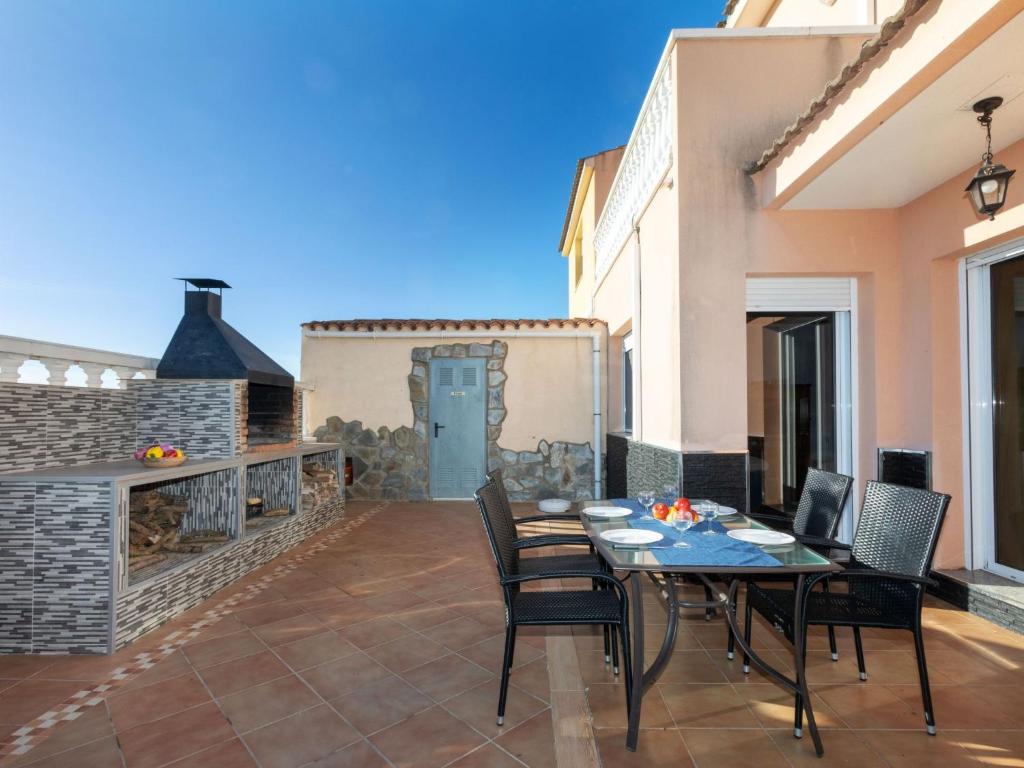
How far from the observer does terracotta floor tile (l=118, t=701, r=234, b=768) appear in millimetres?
1768

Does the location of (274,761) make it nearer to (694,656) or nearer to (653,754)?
(653,754)

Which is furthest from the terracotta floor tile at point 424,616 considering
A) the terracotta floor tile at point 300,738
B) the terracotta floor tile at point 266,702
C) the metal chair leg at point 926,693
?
the metal chair leg at point 926,693

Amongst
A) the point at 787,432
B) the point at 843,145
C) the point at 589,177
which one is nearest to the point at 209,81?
the point at 589,177

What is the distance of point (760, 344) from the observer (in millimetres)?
4098

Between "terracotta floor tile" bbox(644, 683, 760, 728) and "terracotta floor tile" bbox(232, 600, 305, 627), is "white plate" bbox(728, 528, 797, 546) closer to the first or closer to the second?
"terracotta floor tile" bbox(644, 683, 760, 728)

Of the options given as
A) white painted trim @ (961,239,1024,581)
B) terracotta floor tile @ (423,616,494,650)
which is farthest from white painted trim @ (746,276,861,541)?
terracotta floor tile @ (423,616,494,650)

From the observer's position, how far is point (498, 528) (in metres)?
2.22

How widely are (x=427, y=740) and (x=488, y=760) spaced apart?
27 cm

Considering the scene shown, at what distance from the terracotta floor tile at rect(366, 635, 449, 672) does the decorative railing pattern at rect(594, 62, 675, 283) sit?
3.79 meters

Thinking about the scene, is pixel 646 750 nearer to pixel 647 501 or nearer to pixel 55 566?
pixel 647 501

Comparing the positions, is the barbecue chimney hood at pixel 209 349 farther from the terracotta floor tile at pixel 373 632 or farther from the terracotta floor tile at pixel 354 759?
the terracotta floor tile at pixel 354 759

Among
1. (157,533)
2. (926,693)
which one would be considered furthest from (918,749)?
(157,533)

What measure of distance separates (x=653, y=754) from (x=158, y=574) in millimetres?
2955

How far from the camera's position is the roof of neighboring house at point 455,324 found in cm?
697
